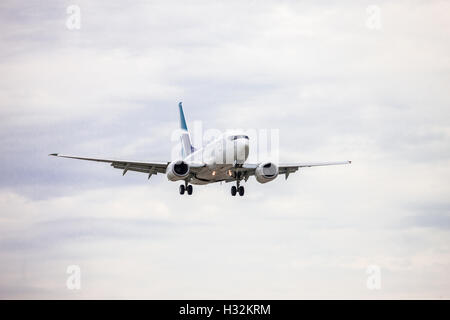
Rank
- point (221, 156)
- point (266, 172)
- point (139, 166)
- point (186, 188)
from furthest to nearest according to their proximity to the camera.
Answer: point (186, 188), point (139, 166), point (266, 172), point (221, 156)

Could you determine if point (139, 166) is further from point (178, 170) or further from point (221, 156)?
point (221, 156)

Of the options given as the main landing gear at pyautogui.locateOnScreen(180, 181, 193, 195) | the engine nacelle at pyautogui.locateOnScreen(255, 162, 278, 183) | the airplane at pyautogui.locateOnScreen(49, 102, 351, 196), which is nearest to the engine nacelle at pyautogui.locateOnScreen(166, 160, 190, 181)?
the airplane at pyautogui.locateOnScreen(49, 102, 351, 196)

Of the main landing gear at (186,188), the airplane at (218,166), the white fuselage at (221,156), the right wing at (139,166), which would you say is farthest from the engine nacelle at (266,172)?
the right wing at (139,166)

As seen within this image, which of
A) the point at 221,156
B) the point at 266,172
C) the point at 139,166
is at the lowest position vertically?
the point at 266,172

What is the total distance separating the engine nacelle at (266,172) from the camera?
7744cm

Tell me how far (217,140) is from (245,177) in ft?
22.7

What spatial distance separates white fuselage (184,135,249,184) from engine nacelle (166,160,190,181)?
1616 mm

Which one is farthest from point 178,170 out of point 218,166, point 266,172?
point 266,172

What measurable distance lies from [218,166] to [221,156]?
1567 mm

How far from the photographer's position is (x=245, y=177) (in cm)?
8044

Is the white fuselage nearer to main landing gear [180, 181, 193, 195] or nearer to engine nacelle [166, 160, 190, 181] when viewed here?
main landing gear [180, 181, 193, 195]

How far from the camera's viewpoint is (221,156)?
2886 inches

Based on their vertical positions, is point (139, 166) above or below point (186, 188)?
above

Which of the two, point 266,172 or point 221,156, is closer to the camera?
point 221,156
